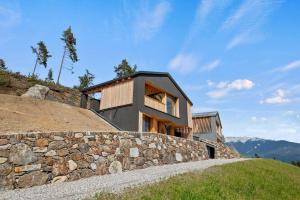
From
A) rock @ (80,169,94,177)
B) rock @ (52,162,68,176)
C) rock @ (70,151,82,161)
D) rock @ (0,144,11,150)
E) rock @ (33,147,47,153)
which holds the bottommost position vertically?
rock @ (80,169,94,177)

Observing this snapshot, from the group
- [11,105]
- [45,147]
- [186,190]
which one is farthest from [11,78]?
[186,190]

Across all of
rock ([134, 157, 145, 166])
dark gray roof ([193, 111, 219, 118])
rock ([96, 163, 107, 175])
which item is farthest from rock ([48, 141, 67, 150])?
dark gray roof ([193, 111, 219, 118])

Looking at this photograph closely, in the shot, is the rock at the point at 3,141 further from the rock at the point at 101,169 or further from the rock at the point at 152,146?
the rock at the point at 152,146

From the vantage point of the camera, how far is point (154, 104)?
65.4ft

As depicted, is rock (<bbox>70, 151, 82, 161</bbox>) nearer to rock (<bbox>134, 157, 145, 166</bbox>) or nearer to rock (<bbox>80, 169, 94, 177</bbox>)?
rock (<bbox>80, 169, 94, 177</bbox>)

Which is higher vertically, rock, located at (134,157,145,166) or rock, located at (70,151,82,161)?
rock, located at (70,151,82,161)

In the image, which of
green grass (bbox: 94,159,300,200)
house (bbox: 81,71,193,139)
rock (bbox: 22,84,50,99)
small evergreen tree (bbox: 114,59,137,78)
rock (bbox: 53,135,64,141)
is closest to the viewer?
green grass (bbox: 94,159,300,200)

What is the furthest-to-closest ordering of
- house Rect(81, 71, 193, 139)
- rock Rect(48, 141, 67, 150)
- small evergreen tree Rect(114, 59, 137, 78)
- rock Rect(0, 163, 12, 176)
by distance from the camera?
small evergreen tree Rect(114, 59, 137, 78) → house Rect(81, 71, 193, 139) → rock Rect(48, 141, 67, 150) → rock Rect(0, 163, 12, 176)

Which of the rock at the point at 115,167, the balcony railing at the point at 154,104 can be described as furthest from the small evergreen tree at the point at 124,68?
the rock at the point at 115,167

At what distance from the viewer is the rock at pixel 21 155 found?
6791mm

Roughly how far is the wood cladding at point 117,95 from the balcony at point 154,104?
1588mm

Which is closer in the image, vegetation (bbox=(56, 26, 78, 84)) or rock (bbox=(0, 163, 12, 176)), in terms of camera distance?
rock (bbox=(0, 163, 12, 176))

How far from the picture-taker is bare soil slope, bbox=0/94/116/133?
9.88 metres

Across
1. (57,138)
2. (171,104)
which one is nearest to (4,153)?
(57,138)
